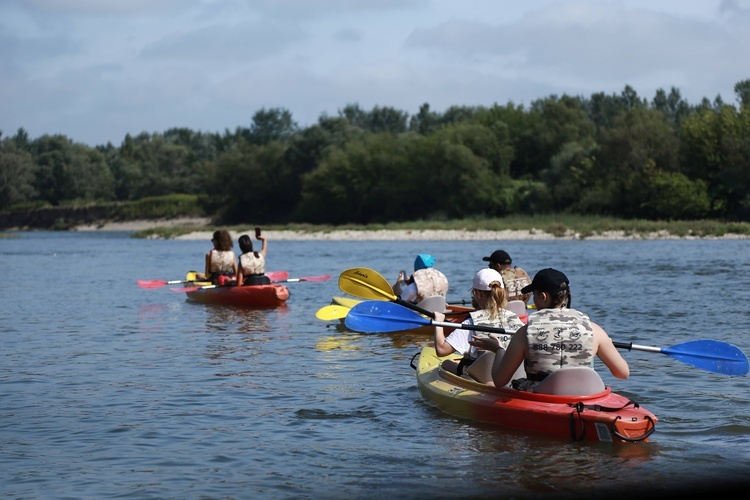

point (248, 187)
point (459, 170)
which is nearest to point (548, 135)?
point (459, 170)

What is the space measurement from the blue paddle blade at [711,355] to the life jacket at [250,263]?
35.4 feet

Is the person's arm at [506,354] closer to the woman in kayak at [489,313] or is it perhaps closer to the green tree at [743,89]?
the woman in kayak at [489,313]

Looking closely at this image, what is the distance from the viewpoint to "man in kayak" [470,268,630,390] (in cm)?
722

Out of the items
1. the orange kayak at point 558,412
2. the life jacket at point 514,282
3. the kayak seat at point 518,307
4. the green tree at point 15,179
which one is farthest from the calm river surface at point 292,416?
the green tree at point 15,179

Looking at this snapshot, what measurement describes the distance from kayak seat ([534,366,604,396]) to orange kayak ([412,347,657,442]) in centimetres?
4

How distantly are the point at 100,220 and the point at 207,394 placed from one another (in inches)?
3365

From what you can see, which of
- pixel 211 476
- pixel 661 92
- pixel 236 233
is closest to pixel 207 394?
pixel 211 476

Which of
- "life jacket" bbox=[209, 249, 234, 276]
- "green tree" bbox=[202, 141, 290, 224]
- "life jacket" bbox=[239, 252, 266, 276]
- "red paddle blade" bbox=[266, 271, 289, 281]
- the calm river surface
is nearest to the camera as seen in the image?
the calm river surface

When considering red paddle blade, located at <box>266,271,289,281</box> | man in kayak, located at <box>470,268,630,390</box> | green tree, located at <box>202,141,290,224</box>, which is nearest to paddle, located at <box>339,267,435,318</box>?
man in kayak, located at <box>470,268,630,390</box>

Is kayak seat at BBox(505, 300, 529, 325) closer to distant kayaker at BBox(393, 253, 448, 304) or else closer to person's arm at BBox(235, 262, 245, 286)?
distant kayaker at BBox(393, 253, 448, 304)

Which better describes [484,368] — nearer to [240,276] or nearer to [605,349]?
[605,349]

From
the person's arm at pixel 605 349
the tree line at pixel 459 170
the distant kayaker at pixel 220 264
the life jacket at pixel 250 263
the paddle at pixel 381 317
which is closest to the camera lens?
the person's arm at pixel 605 349

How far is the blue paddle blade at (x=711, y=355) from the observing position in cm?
845

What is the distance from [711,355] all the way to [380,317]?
3.13 meters
